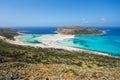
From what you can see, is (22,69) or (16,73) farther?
(22,69)

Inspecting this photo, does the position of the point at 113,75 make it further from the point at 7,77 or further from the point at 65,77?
the point at 7,77

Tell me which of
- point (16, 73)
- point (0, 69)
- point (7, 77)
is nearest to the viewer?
point (7, 77)

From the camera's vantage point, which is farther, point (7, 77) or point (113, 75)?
point (113, 75)

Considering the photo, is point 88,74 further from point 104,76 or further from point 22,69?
point 22,69

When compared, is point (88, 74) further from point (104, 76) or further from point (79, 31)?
point (79, 31)

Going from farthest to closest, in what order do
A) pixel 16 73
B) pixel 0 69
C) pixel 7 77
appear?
pixel 0 69 → pixel 16 73 → pixel 7 77

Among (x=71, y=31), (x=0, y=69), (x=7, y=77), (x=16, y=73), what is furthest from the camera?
(x=71, y=31)

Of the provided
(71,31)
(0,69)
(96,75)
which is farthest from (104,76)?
(71,31)

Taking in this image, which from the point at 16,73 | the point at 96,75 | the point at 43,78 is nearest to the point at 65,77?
the point at 43,78
